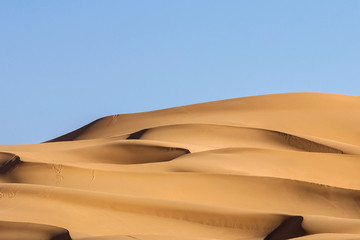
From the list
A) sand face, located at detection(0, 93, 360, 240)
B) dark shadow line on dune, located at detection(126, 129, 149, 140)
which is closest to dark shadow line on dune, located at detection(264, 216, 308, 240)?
sand face, located at detection(0, 93, 360, 240)

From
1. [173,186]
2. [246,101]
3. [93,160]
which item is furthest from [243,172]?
[246,101]

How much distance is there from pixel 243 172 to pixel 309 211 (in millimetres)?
2325

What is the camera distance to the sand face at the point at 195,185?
1068 centimetres

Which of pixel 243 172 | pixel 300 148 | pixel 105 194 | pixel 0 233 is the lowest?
pixel 0 233

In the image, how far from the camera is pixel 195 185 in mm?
14562

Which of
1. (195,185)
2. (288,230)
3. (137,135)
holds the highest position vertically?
(137,135)

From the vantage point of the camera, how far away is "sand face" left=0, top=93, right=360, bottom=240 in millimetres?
10680

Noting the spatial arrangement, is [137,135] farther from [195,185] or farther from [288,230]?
[288,230]

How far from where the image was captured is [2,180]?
15.1 metres

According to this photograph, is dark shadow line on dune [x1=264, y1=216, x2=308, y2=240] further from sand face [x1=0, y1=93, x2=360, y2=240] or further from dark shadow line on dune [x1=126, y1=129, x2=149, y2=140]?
dark shadow line on dune [x1=126, y1=129, x2=149, y2=140]

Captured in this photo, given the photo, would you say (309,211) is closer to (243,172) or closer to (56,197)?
(243,172)

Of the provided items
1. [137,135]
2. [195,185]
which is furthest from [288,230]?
[137,135]

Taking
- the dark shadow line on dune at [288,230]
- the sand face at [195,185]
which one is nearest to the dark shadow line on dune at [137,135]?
the sand face at [195,185]

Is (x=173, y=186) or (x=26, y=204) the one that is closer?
(x=26, y=204)
